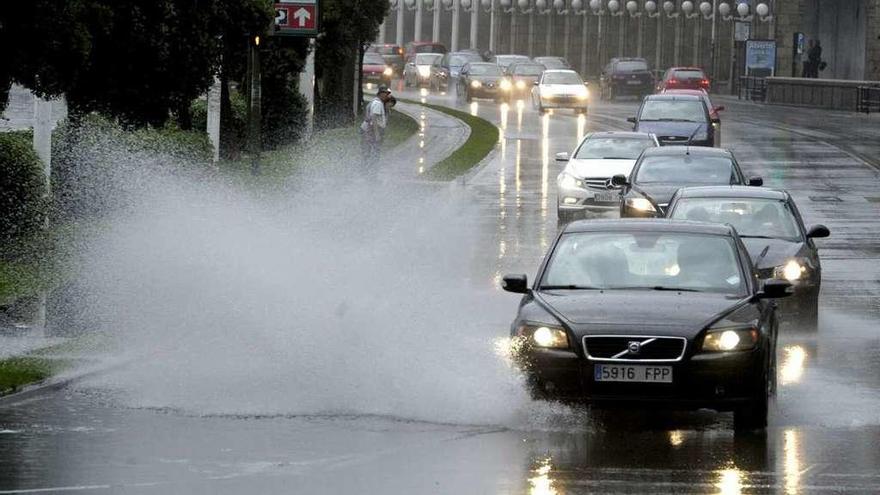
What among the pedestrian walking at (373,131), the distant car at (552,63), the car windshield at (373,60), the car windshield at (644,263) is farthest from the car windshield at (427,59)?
the car windshield at (644,263)

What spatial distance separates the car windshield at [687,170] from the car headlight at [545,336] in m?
15.0

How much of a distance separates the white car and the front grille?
56.9ft

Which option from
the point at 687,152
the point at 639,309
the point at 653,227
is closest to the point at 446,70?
the point at 687,152

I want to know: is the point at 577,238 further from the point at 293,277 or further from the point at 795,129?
the point at 795,129

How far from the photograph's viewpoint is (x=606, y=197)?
30969 mm

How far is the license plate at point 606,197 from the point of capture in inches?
1216

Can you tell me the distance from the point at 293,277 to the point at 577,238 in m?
8.69

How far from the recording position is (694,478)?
10.6m

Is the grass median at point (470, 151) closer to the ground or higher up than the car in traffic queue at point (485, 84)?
closer to the ground

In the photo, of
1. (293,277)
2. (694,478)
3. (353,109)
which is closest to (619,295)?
(694,478)

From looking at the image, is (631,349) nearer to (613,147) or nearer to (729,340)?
(729,340)

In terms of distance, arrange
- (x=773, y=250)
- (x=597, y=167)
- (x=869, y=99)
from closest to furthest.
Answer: (x=773, y=250) → (x=597, y=167) → (x=869, y=99)

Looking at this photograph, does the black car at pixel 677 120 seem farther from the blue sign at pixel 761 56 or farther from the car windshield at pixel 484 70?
the blue sign at pixel 761 56

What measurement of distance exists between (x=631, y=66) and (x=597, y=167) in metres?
50.9
